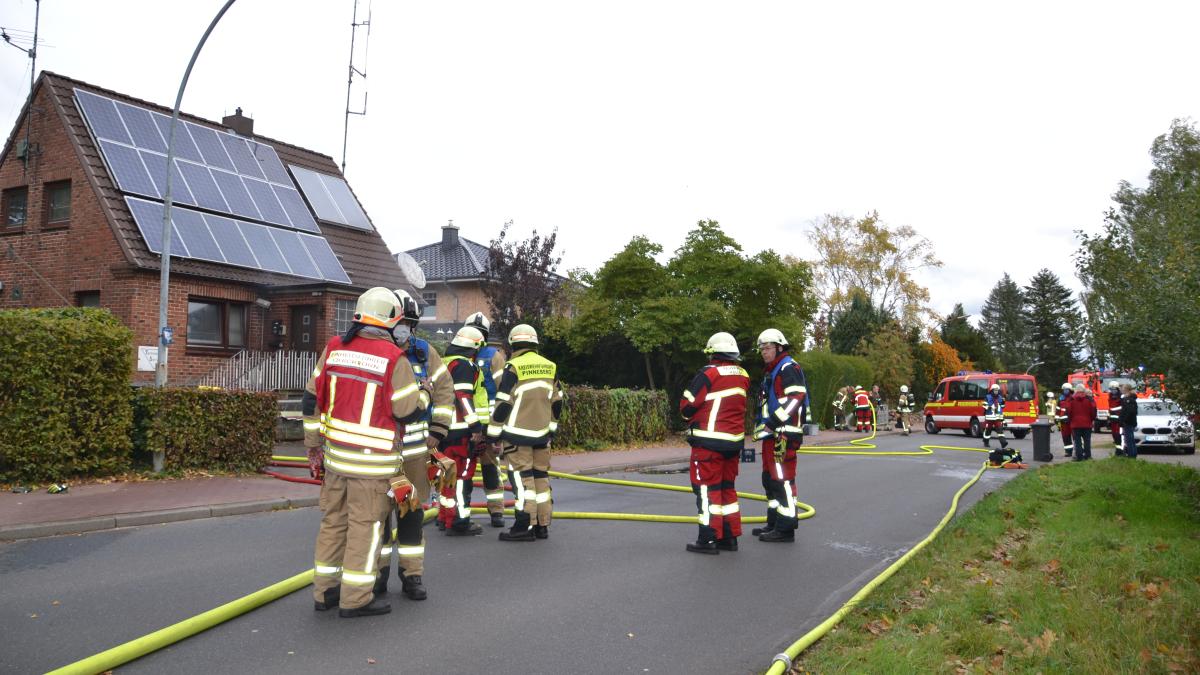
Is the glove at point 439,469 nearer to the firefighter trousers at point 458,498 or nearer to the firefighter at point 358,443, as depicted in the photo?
the firefighter at point 358,443

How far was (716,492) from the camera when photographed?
759 centimetres

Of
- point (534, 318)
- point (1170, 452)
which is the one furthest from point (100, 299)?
point (1170, 452)

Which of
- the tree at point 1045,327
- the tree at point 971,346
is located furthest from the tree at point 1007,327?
the tree at point 971,346

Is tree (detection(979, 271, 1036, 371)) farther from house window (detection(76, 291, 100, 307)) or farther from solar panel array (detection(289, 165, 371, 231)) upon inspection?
house window (detection(76, 291, 100, 307))

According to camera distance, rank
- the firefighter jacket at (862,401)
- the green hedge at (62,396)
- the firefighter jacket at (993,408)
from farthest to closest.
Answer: the firefighter jacket at (862,401) → the firefighter jacket at (993,408) → the green hedge at (62,396)

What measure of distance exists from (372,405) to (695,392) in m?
3.37

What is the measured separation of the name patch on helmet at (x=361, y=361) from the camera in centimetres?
519

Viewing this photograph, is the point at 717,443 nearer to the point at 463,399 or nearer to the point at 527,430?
the point at 527,430

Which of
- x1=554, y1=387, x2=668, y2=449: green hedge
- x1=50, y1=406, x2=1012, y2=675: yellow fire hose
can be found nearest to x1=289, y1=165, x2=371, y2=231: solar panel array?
x1=554, y1=387, x2=668, y2=449: green hedge

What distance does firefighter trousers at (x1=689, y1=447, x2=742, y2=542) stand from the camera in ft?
24.7

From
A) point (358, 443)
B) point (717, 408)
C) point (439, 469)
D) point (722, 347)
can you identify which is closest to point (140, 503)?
point (439, 469)

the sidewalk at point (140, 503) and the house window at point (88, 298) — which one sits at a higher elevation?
the house window at point (88, 298)

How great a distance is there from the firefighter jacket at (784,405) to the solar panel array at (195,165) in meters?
13.8

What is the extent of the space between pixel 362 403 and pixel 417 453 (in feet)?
2.42
